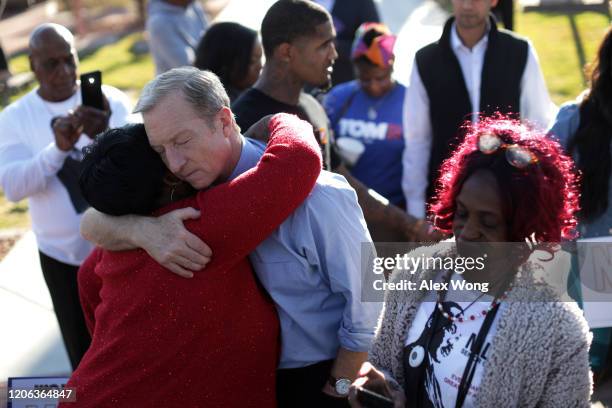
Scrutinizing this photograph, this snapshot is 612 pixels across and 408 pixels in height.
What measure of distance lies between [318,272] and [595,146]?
4.19ft

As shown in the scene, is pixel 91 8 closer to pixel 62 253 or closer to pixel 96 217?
pixel 62 253

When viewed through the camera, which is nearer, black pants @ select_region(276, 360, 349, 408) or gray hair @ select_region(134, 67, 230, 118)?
gray hair @ select_region(134, 67, 230, 118)

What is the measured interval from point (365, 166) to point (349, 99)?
0.47 m

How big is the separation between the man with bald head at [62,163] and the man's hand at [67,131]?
0.31 feet

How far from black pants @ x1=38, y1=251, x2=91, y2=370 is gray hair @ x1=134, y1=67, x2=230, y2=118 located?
179 centimetres

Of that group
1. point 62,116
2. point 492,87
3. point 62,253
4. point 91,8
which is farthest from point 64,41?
point 91,8

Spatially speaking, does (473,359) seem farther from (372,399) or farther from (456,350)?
(372,399)

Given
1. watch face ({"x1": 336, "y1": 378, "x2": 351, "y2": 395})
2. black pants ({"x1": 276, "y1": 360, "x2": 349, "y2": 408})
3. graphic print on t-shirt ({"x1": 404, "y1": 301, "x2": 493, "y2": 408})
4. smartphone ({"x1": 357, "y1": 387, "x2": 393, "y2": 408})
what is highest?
graphic print on t-shirt ({"x1": 404, "y1": 301, "x2": 493, "y2": 408})

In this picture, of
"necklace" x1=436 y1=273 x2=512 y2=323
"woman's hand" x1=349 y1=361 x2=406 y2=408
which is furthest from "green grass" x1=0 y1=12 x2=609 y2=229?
"necklace" x1=436 y1=273 x2=512 y2=323

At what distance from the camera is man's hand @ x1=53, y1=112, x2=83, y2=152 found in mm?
3520

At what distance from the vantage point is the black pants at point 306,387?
8.32 ft

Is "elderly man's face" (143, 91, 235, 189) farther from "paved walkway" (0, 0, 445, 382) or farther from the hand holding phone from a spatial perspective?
"paved walkway" (0, 0, 445, 382)

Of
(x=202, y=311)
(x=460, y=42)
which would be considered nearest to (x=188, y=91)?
(x=202, y=311)

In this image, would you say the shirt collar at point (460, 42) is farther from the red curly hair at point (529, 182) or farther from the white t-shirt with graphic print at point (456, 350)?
the white t-shirt with graphic print at point (456, 350)
